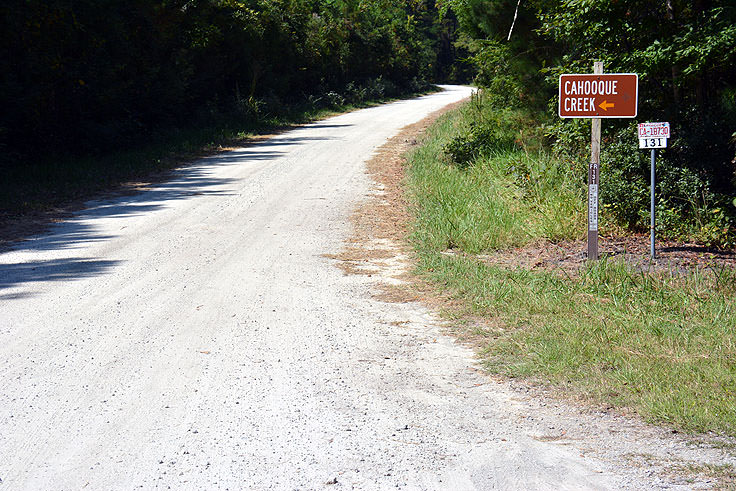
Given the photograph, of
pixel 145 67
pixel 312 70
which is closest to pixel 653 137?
pixel 145 67

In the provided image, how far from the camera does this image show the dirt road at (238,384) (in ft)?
11.8

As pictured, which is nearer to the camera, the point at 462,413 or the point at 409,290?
the point at 462,413

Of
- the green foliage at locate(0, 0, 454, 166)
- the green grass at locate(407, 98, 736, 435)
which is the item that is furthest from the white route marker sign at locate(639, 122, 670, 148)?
the green foliage at locate(0, 0, 454, 166)

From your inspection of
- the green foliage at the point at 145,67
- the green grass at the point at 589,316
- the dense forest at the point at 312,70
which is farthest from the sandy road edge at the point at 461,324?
the green foliage at the point at 145,67

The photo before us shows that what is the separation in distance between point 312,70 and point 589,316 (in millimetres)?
32138

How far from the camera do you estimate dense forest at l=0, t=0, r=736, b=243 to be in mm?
9016

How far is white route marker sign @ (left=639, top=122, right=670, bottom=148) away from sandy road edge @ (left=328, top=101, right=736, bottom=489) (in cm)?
292

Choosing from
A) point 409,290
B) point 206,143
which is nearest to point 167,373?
point 409,290

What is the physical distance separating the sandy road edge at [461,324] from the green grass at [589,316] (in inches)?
5.3

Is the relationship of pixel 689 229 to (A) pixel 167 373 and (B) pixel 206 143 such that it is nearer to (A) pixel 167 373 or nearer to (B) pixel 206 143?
(A) pixel 167 373

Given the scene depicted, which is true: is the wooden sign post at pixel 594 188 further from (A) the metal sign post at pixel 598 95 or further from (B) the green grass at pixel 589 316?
(B) the green grass at pixel 589 316

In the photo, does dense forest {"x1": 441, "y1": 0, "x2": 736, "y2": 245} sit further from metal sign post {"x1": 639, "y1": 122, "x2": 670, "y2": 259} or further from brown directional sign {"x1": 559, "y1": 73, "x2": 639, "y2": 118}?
brown directional sign {"x1": 559, "y1": 73, "x2": 639, "y2": 118}

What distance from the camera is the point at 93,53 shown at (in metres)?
17.9

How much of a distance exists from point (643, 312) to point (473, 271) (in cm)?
199
